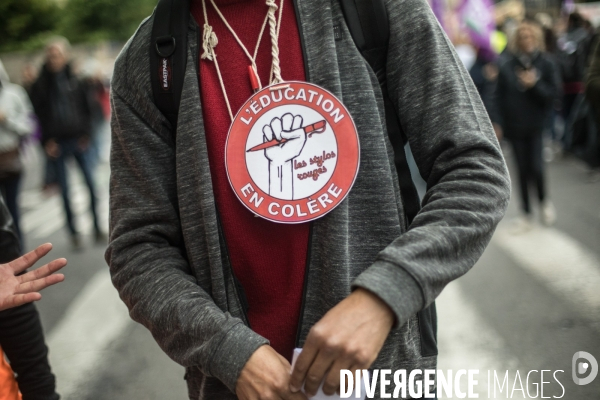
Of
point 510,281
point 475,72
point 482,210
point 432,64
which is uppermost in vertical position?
point 432,64

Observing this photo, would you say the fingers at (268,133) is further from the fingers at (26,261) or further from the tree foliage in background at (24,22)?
the tree foliage in background at (24,22)

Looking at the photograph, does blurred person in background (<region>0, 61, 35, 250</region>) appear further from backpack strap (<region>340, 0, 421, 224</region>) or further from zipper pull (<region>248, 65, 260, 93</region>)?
backpack strap (<region>340, 0, 421, 224</region>)

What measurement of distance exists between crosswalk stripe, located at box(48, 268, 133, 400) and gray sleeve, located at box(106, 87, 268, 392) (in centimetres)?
243

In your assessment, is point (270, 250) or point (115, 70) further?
point (115, 70)

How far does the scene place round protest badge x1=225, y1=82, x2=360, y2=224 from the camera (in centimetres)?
120

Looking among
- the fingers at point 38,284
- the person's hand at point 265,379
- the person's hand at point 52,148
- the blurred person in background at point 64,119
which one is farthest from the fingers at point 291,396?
the person's hand at point 52,148

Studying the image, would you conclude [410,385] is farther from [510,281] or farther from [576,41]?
A: [576,41]

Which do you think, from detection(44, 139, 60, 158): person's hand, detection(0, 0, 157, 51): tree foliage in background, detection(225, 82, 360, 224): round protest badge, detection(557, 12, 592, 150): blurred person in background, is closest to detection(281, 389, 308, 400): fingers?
detection(225, 82, 360, 224): round protest badge

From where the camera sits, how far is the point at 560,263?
4691mm

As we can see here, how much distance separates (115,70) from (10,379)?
0.89 m

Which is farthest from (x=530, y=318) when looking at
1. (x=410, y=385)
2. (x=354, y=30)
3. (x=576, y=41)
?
(x=576, y=41)

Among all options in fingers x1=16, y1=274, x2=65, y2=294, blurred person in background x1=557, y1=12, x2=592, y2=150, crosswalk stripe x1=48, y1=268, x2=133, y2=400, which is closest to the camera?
fingers x1=16, y1=274, x2=65, y2=294

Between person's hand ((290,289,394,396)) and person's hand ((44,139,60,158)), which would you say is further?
person's hand ((44,139,60,158))

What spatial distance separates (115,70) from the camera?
54.5 inches
